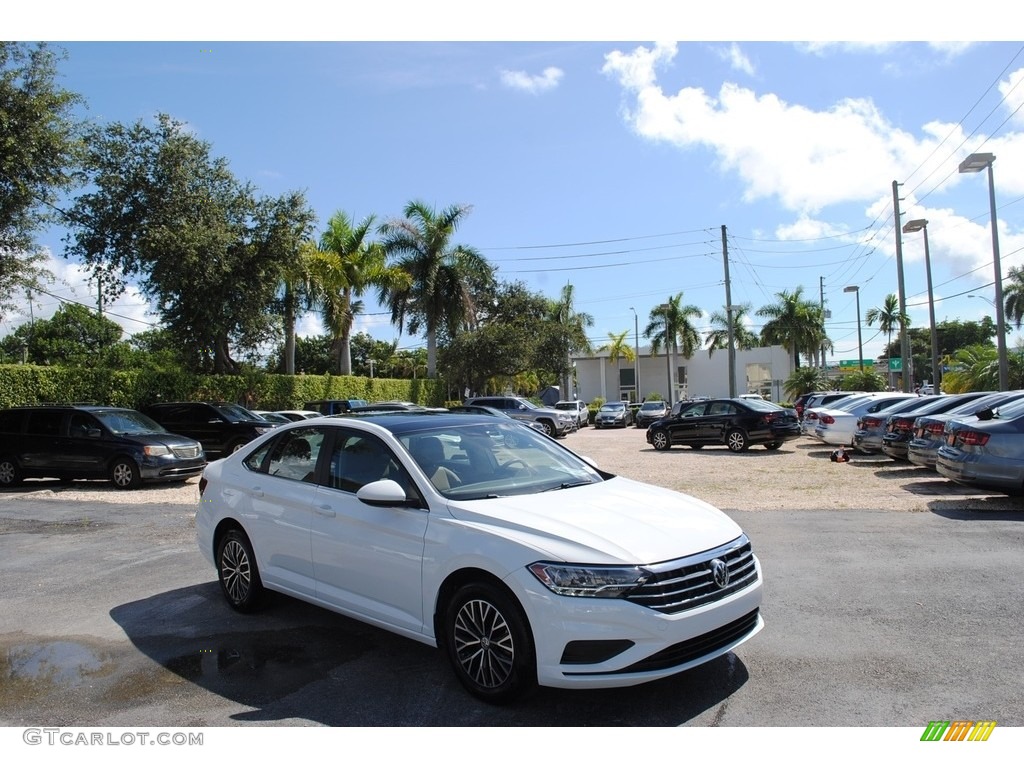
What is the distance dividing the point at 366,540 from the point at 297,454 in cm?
129

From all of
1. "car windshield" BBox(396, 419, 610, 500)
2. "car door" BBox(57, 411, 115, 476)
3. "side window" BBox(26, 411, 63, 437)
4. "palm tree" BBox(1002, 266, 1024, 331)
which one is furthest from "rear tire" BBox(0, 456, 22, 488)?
"palm tree" BBox(1002, 266, 1024, 331)

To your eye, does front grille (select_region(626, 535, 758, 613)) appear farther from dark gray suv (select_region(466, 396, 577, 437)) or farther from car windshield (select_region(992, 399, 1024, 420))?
dark gray suv (select_region(466, 396, 577, 437))

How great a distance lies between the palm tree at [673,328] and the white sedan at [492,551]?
57.4 m

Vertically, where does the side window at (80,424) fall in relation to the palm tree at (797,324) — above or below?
below

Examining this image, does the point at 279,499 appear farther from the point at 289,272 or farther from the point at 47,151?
the point at 289,272

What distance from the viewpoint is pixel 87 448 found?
47.2 ft

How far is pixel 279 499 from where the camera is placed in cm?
546

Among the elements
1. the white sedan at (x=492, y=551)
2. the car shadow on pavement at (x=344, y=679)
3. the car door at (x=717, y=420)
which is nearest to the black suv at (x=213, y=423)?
the car door at (x=717, y=420)

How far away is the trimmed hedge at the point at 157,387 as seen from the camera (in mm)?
19031

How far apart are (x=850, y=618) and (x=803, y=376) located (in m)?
50.0

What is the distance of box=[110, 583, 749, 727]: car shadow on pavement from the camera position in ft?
12.8

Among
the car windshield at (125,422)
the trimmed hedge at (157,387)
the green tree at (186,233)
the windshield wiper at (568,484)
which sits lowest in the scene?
the windshield wiper at (568,484)
